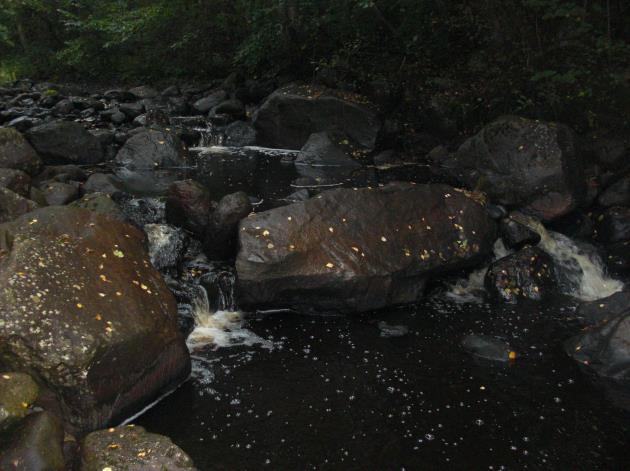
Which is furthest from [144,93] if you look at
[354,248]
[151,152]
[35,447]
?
[35,447]

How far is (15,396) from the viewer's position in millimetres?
4129

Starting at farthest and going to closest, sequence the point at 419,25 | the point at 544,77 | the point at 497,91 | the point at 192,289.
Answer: the point at 419,25, the point at 497,91, the point at 544,77, the point at 192,289

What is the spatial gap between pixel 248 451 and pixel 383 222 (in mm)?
3728

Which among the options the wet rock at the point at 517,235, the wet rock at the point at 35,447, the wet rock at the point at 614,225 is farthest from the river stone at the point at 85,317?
the wet rock at the point at 614,225

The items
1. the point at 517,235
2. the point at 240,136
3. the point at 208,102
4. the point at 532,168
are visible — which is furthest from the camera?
the point at 208,102

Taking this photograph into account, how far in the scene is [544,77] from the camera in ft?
35.6

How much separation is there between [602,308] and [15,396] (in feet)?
22.0

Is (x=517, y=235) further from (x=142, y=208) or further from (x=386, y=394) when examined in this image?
(x=142, y=208)

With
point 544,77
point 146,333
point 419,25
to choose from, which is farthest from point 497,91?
point 146,333

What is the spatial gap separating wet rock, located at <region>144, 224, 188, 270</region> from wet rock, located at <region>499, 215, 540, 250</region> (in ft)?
16.3

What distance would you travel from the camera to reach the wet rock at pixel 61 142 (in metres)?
10.6

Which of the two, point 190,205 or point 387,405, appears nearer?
point 387,405

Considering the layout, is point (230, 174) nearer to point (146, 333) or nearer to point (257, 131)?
point (257, 131)

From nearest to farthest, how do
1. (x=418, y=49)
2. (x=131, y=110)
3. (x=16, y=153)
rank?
(x=16, y=153) → (x=418, y=49) → (x=131, y=110)
